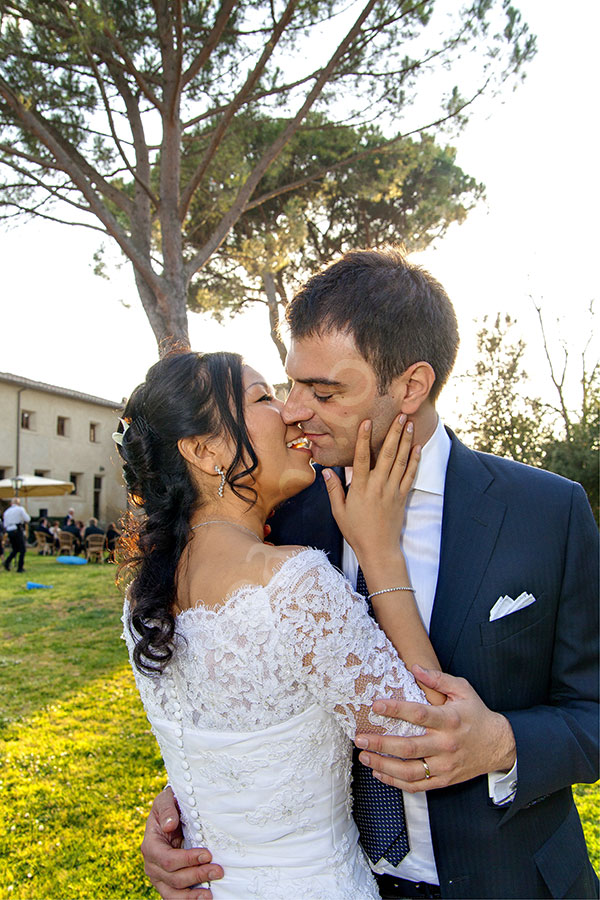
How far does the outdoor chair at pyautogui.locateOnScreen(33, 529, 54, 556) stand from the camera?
26023 millimetres

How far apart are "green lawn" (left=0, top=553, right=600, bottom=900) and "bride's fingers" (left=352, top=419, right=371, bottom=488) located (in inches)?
140

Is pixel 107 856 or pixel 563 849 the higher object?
pixel 563 849

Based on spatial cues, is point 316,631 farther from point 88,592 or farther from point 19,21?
point 88,592

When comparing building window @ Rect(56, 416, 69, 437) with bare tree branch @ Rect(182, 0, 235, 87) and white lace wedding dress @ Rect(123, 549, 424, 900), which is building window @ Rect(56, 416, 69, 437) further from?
white lace wedding dress @ Rect(123, 549, 424, 900)

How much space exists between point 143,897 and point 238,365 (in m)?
3.67

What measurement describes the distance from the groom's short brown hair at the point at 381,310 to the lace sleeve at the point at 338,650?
0.77m

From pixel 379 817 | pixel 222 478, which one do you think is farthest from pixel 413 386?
pixel 379 817

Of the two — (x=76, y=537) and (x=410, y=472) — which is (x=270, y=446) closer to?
(x=410, y=472)

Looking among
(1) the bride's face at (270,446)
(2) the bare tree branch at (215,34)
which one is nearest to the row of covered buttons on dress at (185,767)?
(1) the bride's face at (270,446)

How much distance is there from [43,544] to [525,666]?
88.1 ft

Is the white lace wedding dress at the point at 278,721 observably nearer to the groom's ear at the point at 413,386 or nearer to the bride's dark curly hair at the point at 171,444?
the bride's dark curly hair at the point at 171,444

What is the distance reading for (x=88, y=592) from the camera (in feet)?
51.2

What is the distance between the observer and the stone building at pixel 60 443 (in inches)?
1278

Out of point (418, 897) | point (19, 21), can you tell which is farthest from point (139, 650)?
point (19, 21)
